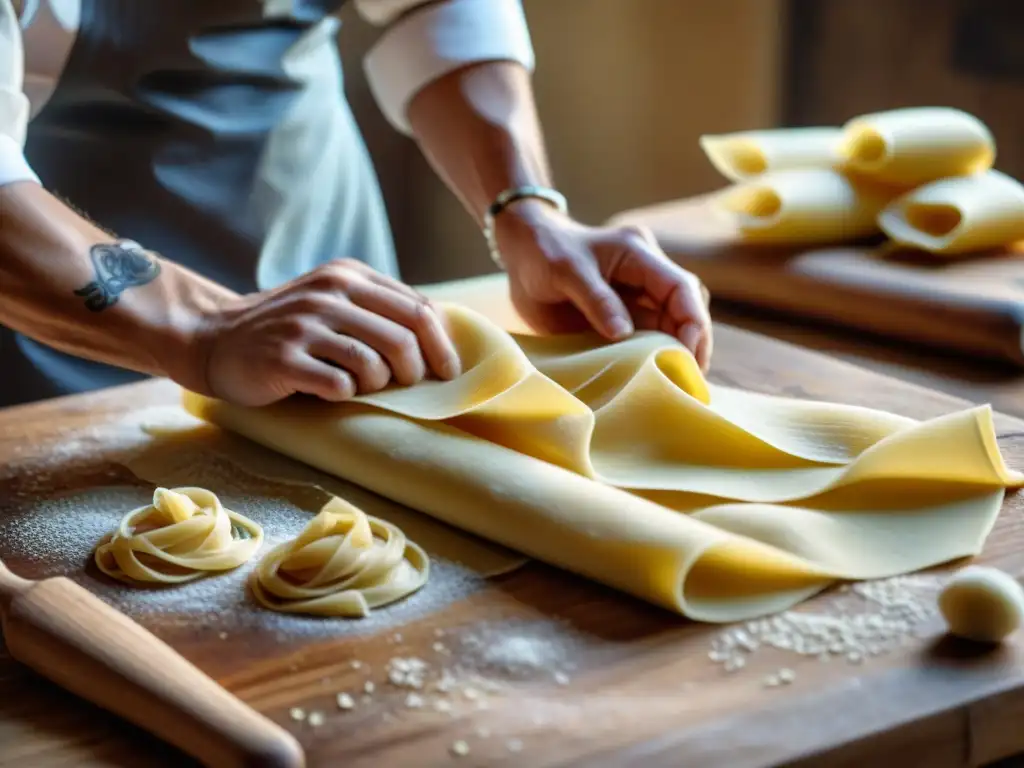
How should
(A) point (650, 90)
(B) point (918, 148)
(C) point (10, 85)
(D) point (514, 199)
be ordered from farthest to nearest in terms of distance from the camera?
(A) point (650, 90), (B) point (918, 148), (D) point (514, 199), (C) point (10, 85)

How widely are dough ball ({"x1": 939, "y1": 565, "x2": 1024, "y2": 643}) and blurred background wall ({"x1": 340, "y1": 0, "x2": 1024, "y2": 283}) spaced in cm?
254

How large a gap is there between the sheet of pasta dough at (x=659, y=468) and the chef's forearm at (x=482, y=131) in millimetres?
406

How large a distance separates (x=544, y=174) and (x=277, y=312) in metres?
0.59

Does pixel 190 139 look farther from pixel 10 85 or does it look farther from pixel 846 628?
pixel 846 628

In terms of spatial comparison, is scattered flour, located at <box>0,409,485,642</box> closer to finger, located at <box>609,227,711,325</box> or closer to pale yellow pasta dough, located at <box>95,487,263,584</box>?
pale yellow pasta dough, located at <box>95,487,263,584</box>

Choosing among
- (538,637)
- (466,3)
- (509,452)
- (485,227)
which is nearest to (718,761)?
(538,637)

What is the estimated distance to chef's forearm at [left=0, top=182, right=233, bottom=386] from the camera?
4.61 feet

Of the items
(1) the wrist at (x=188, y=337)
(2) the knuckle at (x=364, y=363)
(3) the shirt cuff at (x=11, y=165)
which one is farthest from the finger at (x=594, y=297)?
(3) the shirt cuff at (x=11, y=165)

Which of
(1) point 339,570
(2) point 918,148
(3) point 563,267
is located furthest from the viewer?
(2) point 918,148

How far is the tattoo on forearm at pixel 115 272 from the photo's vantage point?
1.42 metres

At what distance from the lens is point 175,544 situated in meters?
1.15

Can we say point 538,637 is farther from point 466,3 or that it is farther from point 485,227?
point 466,3

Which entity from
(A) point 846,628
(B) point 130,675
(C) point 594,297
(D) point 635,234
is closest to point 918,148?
(D) point 635,234

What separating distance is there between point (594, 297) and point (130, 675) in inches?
32.2
